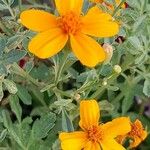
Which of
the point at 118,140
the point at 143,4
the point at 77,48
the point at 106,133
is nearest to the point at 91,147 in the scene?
the point at 106,133

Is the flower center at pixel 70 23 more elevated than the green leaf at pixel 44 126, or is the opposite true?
the flower center at pixel 70 23

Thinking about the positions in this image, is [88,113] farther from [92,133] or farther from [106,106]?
[106,106]

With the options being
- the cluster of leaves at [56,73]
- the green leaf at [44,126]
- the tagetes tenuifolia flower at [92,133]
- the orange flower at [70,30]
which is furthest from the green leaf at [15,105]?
the orange flower at [70,30]

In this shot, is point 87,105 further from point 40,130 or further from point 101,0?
point 101,0

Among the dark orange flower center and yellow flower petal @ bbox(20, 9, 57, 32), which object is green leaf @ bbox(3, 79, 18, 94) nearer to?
yellow flower petal @ bbox(20, 9, 57, 32)

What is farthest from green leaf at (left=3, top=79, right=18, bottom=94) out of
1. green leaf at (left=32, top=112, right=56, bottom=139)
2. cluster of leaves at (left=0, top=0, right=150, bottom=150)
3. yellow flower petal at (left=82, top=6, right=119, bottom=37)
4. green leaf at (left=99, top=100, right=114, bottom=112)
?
green leaf at (left=99, top=100, right=114, bottom=112)

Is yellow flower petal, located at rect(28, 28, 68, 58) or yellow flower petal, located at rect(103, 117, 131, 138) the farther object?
yellow flower petal, located at rect(103, 117, 131, 138)

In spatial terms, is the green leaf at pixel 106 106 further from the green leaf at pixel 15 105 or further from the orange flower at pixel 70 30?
the orange flower at pixel 70 30

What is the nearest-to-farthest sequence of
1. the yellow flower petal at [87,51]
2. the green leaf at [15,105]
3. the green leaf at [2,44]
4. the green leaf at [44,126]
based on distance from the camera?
1. the yellow flower petal at [87,51]
2. the green leaf at [2,44]
3. the green leaf at [44,126]
4. the green leaf at [15,105]
